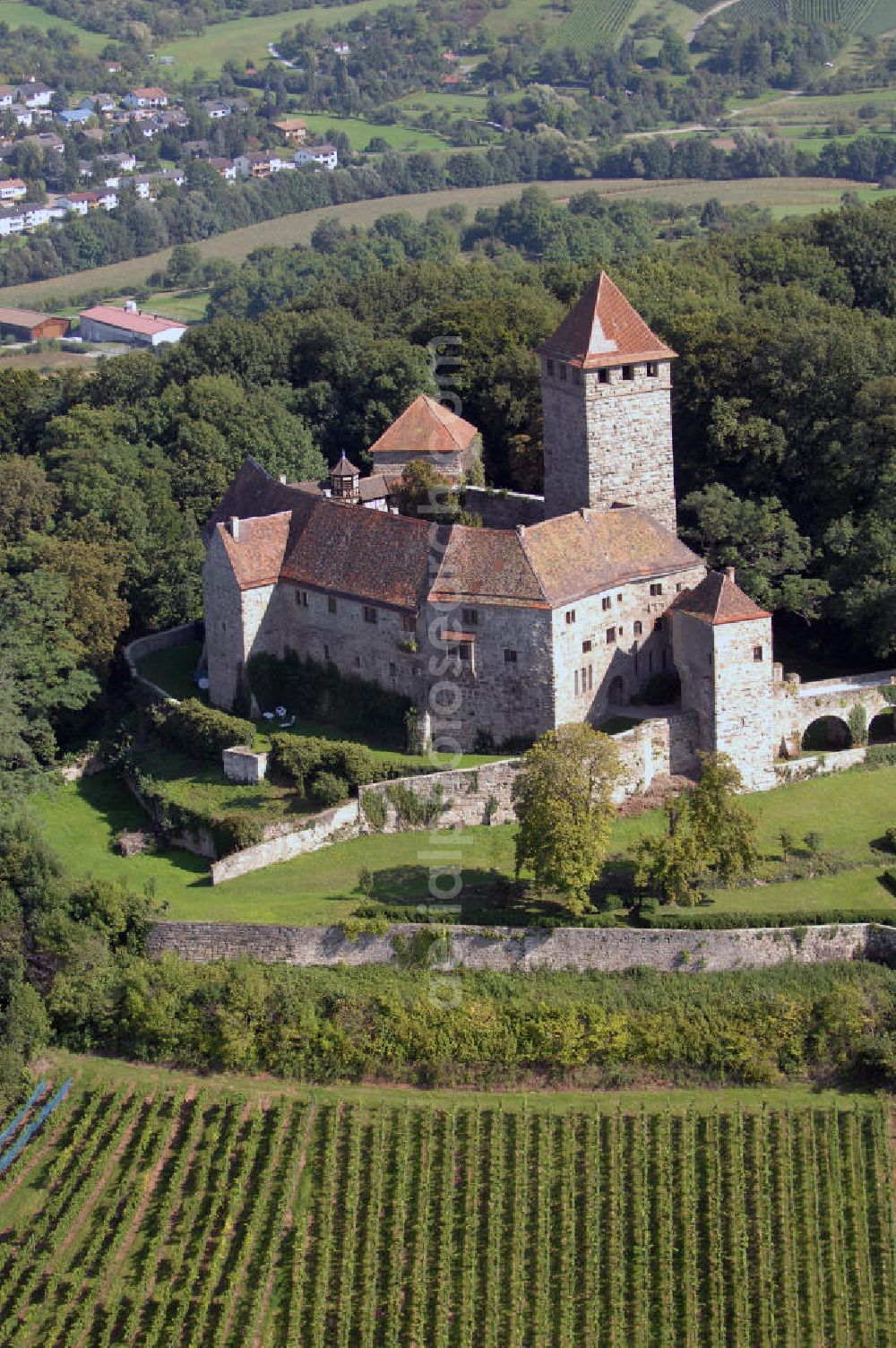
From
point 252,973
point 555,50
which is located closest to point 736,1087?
point 252,973

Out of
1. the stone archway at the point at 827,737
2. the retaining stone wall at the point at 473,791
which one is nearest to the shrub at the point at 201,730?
the retaining stone wall at the point at 473,791

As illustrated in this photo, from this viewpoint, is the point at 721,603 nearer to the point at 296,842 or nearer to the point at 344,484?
the point at 296,842

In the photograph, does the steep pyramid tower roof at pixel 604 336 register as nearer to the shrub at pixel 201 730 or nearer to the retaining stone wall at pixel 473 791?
the retaining stone wall at pixel 473 791

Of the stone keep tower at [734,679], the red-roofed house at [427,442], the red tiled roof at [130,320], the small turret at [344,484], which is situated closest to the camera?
the stone keep tower at [734,679]

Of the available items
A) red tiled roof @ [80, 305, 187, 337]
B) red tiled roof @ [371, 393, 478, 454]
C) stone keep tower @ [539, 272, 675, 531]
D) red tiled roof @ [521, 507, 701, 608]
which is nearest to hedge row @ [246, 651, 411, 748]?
red tiled roof @ [521, 507, 701, 608]

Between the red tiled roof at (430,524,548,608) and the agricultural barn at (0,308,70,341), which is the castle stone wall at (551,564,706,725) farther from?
the agricultural barn at (0,308,70,341)

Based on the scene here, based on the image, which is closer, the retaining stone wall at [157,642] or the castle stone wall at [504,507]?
the castle stone wall at [504,507]
